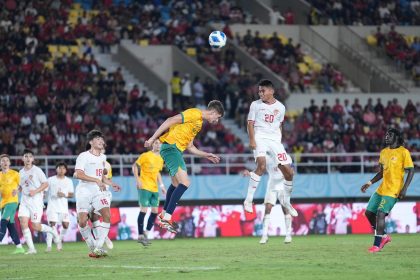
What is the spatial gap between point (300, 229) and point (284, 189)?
9.99 metres

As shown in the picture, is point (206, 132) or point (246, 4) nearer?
point (206, 132)

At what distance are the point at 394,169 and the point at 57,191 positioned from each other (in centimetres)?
981

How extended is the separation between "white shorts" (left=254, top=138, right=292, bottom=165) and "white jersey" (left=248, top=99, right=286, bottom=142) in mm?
108

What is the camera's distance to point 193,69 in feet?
144

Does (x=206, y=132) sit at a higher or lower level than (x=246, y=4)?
lower

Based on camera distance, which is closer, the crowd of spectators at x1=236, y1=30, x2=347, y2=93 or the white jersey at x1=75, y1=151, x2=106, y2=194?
the white jersey at x1=75, y1=151, x2=106, y2=194

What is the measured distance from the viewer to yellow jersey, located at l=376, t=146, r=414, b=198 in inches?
782

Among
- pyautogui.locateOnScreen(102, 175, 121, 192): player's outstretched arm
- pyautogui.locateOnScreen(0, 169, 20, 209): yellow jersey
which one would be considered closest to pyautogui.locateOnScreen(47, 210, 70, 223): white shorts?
pyautogui.locateOnScreen(0, 169, 20, 209): yellow jersey

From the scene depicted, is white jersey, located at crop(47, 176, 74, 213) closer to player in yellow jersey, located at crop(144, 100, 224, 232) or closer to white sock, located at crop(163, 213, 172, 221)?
player in yellow jersey, located at crop(144, 100, 224, 232)

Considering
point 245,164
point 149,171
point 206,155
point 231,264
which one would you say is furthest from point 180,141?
point 245,164

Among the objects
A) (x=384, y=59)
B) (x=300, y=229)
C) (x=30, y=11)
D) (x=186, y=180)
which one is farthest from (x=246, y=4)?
(x=186, y=180)

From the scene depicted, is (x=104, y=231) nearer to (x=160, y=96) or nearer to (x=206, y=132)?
(x=206, y=132)

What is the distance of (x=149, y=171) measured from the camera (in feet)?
87.9

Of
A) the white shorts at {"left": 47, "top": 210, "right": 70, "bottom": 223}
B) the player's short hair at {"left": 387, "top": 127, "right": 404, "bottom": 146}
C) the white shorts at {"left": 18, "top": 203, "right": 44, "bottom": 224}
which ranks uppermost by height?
the player's short hair at {"left": 387, "top": 127, "right": 404, "bottom": 146}
